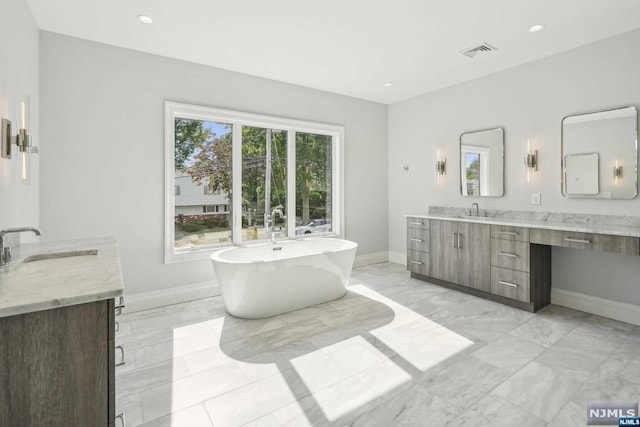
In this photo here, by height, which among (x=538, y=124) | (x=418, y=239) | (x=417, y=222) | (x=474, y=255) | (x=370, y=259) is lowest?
(x=370, y=259)

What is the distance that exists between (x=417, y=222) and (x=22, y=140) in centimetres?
404

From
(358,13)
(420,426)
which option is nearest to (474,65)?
(358,13)

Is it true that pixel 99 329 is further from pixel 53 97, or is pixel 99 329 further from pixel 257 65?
pixel 257 65

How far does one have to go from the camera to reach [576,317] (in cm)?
322

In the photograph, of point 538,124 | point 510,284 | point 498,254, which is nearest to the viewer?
point 510,284

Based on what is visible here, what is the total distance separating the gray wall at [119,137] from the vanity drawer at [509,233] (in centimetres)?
313

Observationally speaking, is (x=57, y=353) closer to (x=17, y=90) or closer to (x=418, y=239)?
(x=17, y=90)

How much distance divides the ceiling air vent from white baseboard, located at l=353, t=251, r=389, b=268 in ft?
10.2

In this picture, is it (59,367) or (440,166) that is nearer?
(59,367)

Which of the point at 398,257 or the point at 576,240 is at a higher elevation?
the point at 576,240

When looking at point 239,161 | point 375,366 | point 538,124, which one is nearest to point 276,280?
point 375,366

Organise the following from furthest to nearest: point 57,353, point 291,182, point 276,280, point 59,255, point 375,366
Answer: point 291,182 → point 276,280 → point 375,366 → point 59,255 → point 57,353

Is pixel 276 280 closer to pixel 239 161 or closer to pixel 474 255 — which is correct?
pixel 239 161

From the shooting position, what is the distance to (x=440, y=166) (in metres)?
4.80
